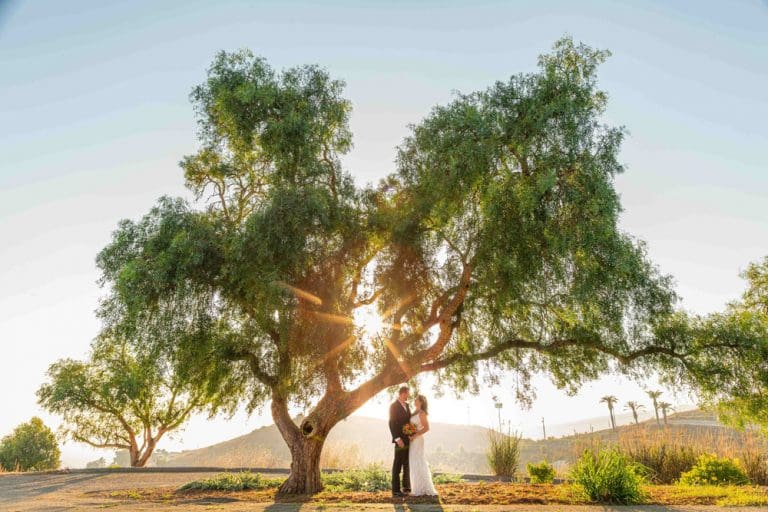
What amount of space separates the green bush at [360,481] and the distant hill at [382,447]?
2.79 meters

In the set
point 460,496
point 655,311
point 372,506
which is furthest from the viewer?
point 655,311

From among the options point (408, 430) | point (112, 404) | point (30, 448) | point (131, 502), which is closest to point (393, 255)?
point (408, 430)

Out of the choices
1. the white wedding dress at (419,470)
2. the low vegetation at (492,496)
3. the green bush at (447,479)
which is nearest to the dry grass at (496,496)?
the low vegetation at (492,496)

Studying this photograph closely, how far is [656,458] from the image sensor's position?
15.3 m

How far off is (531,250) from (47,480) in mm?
18285

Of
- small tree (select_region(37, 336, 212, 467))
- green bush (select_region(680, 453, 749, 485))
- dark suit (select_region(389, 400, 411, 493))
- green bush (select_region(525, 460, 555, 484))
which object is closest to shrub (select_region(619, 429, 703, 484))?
green bush (select_region(680, 453, 749, 485))

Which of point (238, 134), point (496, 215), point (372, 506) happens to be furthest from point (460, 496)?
point (238, 134)

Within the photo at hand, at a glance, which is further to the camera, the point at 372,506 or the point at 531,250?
the point at 531,250

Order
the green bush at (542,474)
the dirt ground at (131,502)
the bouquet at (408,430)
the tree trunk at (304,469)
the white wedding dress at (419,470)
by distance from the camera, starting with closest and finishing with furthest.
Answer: the dirt ground at (131,502) → the white wedding dress at (419,470) → the bouquet at (408,430) → the tree trunk at (304,469) → the green bush at (542,474)

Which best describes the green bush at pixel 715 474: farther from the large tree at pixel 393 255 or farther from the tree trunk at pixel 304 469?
the tree trunk at pixel 304 469

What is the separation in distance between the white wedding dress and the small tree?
1913cm

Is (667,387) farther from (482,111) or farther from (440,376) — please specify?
(482,111)

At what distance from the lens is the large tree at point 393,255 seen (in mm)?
11266

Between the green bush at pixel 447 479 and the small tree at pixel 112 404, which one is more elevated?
the small tree at pixel 112 404
